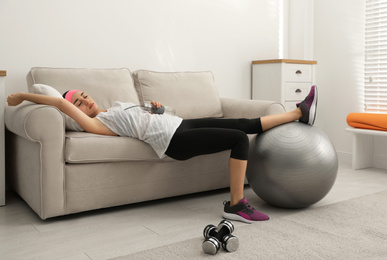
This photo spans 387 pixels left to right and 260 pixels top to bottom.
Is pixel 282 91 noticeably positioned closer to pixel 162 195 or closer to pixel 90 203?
pixel 162 195

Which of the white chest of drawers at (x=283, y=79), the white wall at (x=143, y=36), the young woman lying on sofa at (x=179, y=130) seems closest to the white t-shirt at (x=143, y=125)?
the young woman lying on sofa at (x=179, y=130)

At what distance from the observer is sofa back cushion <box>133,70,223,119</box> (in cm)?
321

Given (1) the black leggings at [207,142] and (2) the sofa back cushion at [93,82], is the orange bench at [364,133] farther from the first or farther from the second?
(2) the sofa back cushion at [93,82]

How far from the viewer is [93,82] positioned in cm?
294

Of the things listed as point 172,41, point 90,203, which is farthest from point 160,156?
point 172,41

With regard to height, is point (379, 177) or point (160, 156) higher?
point (160, 156)

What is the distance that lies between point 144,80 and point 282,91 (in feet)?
4.59

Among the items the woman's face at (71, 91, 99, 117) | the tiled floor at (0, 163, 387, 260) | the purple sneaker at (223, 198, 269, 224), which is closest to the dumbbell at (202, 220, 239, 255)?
the tiled floor at (0, 163, 387, 260)

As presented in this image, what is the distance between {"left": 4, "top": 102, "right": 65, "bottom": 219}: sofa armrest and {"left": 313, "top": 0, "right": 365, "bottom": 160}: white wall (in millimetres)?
2915

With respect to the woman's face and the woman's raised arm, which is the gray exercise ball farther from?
the woman's face

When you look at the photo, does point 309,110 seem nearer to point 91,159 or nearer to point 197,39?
point 91,159

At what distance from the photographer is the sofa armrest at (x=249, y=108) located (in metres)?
2.93

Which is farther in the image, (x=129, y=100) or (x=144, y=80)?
(x=144, y=80)

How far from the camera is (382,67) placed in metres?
3.76
